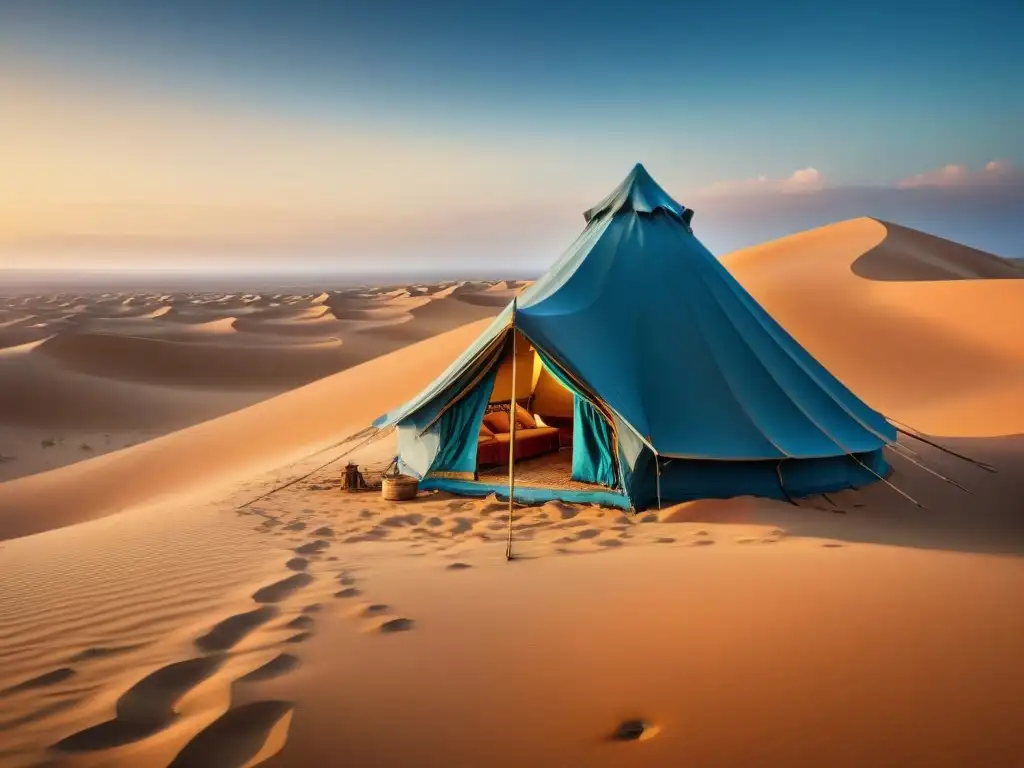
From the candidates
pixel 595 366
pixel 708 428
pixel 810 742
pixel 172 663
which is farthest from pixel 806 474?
pixel 172 663

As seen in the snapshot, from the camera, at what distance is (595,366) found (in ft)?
27.6

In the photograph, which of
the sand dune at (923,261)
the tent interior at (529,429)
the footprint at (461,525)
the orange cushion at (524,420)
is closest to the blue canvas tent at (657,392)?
the tent interior at (529,429)

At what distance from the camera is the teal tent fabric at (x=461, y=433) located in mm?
9203

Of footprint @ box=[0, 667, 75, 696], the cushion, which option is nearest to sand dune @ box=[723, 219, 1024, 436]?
the cushion

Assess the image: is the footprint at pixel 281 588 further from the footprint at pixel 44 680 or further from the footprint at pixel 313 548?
the footprint at pixel 44 680

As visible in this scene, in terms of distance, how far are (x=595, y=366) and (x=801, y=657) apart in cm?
508

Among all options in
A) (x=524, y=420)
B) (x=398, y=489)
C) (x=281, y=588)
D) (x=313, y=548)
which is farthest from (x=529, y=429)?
(x=281, y=588)

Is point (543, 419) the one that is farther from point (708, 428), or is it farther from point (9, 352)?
point (9, 352)

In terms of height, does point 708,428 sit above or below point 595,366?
below

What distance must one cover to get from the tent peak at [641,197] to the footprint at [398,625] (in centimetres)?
726

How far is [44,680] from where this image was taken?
155 inches

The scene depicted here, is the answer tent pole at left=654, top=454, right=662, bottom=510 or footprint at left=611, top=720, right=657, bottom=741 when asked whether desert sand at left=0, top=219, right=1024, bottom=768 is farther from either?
tent pole at left=654, top=454, right=662, bottom=510

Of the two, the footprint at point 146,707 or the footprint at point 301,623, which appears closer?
the footprint at point 146,707

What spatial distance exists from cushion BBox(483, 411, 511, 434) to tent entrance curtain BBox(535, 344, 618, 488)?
6.80 feet
